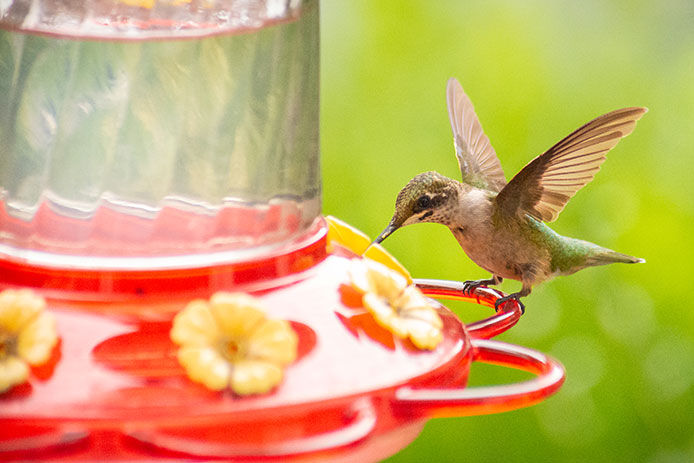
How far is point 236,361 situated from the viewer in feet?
6.08

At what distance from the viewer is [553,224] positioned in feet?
15.6

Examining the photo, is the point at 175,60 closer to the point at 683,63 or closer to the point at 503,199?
the point at 503,199

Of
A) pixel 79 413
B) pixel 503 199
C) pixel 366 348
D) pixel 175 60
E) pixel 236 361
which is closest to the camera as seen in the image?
pixel 79 413

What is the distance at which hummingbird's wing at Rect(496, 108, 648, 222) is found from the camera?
2.80m

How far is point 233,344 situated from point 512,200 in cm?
157

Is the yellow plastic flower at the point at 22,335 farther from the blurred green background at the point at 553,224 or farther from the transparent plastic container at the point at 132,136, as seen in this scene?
the blurred green background at the point at 553,224

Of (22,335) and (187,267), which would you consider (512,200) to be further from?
(22,335)

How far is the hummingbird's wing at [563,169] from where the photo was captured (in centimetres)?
280

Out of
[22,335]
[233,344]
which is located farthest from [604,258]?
[22,335]

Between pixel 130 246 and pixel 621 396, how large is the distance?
3.31m

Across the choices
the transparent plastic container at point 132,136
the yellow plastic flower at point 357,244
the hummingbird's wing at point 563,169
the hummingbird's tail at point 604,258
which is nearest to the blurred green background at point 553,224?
the hummingbird's tail at point 604,258

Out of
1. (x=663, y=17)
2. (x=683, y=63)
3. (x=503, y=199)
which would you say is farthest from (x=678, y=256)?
(x=503, y=199)

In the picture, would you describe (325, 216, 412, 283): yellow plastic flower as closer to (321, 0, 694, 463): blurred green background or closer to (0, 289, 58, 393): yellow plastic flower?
(0, 289, 58, 393): yellow plastic flower

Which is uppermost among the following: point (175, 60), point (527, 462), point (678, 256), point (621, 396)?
point (175, 60)
